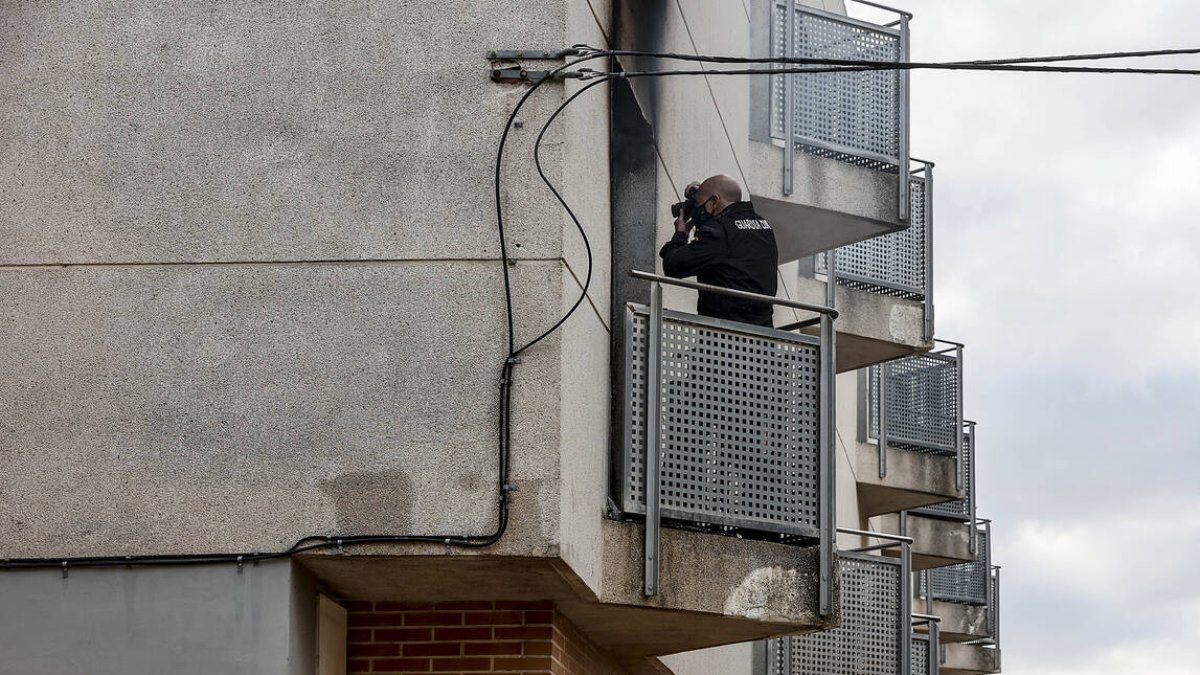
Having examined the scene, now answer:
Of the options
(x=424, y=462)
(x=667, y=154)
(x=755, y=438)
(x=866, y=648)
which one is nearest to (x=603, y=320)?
(x=755, y=438)

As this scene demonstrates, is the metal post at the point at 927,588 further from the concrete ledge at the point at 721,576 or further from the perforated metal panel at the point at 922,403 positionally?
the concrete ledge at the point at 721,576

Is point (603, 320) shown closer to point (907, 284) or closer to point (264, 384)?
point (264, 384)

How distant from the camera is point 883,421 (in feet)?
76.9

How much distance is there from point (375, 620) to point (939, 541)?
60.1 ft

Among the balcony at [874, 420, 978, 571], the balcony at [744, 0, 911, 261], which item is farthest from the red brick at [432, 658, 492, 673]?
the balcony at [874, 420, 978, 571]

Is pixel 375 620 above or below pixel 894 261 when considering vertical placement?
below

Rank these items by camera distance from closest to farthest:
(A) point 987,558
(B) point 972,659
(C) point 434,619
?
(C) point 434,619 → (A) point 987,558 → (B) point 972,659

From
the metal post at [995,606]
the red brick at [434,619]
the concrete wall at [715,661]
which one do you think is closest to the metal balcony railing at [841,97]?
the concrete wall at [715,661]

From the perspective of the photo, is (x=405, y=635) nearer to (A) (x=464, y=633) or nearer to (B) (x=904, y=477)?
(A) (x=464, y=633)

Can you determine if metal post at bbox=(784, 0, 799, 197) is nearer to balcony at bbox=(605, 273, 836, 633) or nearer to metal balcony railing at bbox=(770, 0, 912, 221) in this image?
metal balcony railing at bbox=(770, 0, 912, 221)

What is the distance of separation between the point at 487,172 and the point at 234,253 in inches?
50.1

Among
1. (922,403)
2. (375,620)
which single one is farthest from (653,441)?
(922,403)

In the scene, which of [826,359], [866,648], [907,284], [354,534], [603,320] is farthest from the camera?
[907,284]

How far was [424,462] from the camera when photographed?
27.7 ft
